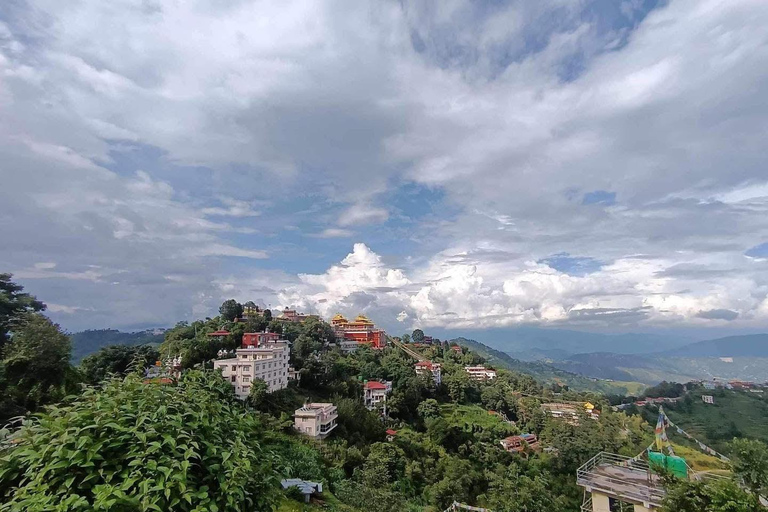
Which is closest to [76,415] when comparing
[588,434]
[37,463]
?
[37,463]

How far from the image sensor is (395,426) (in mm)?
35688

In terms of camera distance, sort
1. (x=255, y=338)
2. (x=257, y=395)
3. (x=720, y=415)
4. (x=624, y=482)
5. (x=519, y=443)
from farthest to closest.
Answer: (x=720, y=415) → (x=519, y=443) → (x=255, y=338) → (x=257, y=395) → (x=624, y=482)

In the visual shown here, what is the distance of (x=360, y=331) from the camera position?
61406mm

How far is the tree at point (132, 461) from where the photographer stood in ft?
7.32

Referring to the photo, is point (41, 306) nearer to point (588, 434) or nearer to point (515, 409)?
point (588, 434)

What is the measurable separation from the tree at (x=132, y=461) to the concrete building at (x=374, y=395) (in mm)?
35842

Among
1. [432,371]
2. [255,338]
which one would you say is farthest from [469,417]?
[255,338]

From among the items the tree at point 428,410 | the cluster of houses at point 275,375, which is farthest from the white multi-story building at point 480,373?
the tree at point 428,410

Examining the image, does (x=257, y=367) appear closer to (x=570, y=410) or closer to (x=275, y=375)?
(x=275, y=375)

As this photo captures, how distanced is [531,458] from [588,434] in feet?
17.8

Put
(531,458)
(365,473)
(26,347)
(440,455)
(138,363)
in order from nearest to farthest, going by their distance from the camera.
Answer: (138,363) < (26,347) < (365,473) < (440,455) < (531,458)

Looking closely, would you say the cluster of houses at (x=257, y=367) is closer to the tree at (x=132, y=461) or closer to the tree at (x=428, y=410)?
the tree at (x=428, y=410)

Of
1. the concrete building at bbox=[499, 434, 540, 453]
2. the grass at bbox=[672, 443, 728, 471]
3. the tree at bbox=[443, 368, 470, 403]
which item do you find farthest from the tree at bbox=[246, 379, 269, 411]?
the grass at bbox=[672, 443, 728, 471]

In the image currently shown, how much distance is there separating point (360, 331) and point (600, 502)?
5363 centimetres
